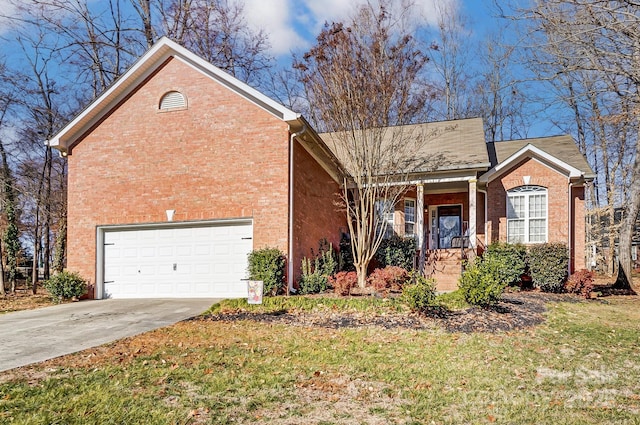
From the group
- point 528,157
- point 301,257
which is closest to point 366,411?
point 301,257

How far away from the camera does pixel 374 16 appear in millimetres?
12719

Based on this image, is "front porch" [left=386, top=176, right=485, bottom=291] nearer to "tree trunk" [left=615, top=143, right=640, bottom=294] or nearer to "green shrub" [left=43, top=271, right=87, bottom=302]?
"tree trunk" [left=615, top=143, right=640, bottom=294]

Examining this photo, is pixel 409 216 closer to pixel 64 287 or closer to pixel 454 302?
pixel 454 302

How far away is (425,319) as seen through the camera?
9.09 m

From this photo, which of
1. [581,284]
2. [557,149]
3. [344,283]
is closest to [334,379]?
[344,283]

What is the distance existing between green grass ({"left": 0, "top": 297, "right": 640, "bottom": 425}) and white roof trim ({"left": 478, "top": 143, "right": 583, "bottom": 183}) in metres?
8.41

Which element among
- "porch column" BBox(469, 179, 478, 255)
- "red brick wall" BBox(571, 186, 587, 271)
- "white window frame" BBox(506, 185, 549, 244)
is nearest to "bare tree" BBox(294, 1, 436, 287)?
"porch column" BBox(469, 179, 478, 255)

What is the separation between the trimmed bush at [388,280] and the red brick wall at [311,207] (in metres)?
2.12

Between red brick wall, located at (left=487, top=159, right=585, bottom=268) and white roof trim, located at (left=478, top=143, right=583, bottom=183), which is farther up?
white roof trim, located at (left=478, top=143, right=583, bottom=183)

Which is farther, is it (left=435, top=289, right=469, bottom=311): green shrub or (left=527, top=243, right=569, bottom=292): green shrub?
(left=527, top=243, right=569, bottom=292): green shrub

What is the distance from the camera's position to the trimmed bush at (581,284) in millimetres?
13633

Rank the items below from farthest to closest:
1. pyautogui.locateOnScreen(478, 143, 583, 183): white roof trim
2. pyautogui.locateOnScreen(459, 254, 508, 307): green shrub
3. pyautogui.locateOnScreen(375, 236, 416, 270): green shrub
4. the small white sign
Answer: pyautogui.locateOnScreen(478, 143, 583, 183): white roof trim, pyautogui.locateOnScreen(375, 236, 416, 270): green shrub, the small white sign, pyautogui.locateOnScreen(459, 254, 508, 307): green shrub

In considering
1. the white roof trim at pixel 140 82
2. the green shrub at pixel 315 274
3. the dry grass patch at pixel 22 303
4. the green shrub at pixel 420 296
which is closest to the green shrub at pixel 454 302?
the green shrub at pixel 420 296

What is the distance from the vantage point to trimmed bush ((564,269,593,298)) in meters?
13.6
